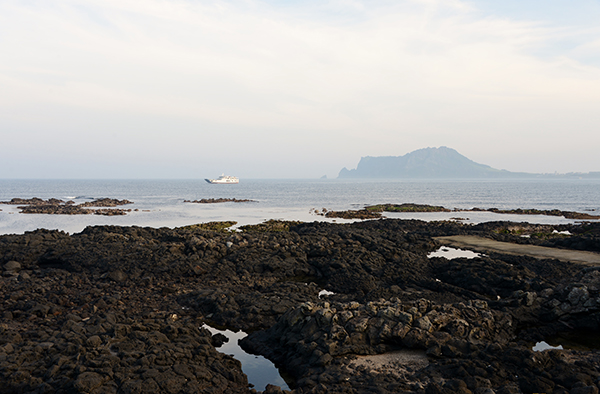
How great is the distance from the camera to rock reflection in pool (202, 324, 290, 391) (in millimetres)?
10055

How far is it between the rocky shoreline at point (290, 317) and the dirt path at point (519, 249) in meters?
1.77

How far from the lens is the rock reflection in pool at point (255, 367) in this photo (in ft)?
33.0

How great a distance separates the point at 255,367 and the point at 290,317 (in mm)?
1843

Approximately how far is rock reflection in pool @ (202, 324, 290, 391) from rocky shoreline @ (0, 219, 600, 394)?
32 cm

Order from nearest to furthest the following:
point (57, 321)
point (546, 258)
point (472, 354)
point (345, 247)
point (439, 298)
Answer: point (472, 354) → point (57, 321) → point (439, 298) → point (546, 258) → point (345, 247)

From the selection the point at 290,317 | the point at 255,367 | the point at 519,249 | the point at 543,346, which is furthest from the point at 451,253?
the point at 255,367

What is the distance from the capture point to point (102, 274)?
19.5 meters

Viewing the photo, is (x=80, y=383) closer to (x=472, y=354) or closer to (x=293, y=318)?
(x=293, y=318)

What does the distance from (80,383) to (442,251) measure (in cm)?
2387

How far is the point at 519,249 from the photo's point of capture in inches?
1016

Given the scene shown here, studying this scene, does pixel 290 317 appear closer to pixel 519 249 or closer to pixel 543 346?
pixel 543 346

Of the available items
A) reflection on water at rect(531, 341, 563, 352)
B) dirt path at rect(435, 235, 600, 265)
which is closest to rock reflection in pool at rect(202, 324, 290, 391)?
reflection on water at rect(531, 341, 563, 352)

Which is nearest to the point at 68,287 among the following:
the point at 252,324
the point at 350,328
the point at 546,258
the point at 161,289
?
the point at 161,289

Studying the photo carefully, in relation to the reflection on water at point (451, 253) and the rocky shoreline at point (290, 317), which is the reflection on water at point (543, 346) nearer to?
the rocky shoreline at point (290, 317)
